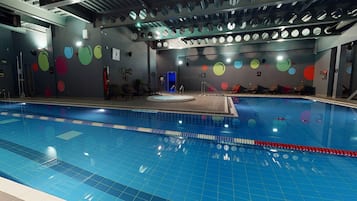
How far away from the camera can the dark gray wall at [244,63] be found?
10.5 metres

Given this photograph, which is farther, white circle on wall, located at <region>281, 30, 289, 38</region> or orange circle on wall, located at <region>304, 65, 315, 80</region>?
orange circle on wall, located at <region>304, 65, 315, 80</region>

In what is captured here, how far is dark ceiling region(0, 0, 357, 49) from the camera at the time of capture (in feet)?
16.7

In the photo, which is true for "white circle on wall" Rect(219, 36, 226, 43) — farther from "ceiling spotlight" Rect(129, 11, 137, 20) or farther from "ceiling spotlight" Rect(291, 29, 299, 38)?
"ceiling spotlight" Rect(129, 11, 137, 20)

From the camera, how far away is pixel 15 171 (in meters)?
1.89

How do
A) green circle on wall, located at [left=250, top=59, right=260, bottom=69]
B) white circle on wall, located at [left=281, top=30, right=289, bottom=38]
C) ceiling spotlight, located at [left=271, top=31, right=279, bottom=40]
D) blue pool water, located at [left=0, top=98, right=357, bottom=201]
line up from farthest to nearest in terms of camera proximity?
green circle on wall, located at [left=250, top=59, right=260, bottom=69] → ceiling spotlight, located at [left=271, top=31, right=279, bottom=40] → white circle on wall, located at [left=281, top=30, right=289, bottom=38] → blue pool water, located at [left=0, top=98, right=357, bottom=201]

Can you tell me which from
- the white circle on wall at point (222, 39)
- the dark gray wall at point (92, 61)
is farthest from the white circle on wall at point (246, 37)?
the dark gray wall at point (92, 61)

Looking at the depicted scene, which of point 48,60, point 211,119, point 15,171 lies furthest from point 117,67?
point 15,171

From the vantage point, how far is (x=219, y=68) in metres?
11.9

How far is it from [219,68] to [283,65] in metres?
3.98

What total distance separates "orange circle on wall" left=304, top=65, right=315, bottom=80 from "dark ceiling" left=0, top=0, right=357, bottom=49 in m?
3.06

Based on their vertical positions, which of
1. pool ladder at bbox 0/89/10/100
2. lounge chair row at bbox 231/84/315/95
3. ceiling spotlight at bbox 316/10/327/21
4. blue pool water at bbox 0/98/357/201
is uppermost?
ceiling spotlight at bbox 316/10/327/21

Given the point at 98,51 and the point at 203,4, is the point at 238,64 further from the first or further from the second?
the point at 98,51

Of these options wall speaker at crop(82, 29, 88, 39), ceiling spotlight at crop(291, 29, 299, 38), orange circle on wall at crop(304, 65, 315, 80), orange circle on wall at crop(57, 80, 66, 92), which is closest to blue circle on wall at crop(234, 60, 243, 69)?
ceiling spotlight at crop(291, 29, 299, 38)

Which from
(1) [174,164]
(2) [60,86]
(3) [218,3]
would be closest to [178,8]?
(3) [218,3]
